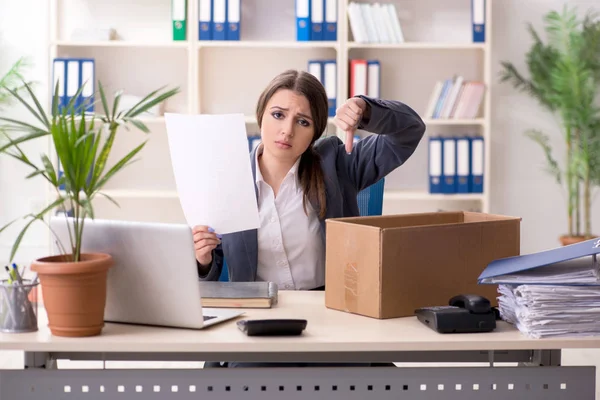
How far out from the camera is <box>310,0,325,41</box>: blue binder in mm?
4508

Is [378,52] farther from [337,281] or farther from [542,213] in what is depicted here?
[337,281]

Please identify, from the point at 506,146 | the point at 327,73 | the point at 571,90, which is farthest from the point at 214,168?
the point at 506,146

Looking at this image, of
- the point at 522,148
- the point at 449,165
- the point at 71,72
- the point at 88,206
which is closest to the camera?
the point at 88,206

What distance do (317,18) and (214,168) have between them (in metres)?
2.87

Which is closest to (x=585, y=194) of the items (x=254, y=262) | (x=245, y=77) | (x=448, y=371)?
(x=245, y=77)

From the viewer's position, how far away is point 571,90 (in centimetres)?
464

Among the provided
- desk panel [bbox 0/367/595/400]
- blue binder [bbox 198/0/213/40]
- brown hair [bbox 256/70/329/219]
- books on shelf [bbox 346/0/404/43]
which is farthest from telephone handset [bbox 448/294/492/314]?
blue binder [bbox 198/0/213/40]

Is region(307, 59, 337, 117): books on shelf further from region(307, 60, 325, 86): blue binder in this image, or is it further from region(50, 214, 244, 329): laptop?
region(50, 214, 244, 329): laptop

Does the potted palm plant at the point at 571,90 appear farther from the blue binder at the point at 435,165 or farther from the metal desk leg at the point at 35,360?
the metal desk leg at the point at 35,360

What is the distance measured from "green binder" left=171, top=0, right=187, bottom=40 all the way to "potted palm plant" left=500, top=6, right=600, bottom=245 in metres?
1.88

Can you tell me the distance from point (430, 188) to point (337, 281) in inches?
117

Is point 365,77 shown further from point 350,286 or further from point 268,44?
point 350,286

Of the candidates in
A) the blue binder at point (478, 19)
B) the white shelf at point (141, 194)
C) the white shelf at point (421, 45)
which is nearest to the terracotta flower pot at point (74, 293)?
the white shelf at point (141, 194)

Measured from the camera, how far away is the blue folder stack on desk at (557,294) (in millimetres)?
1533
